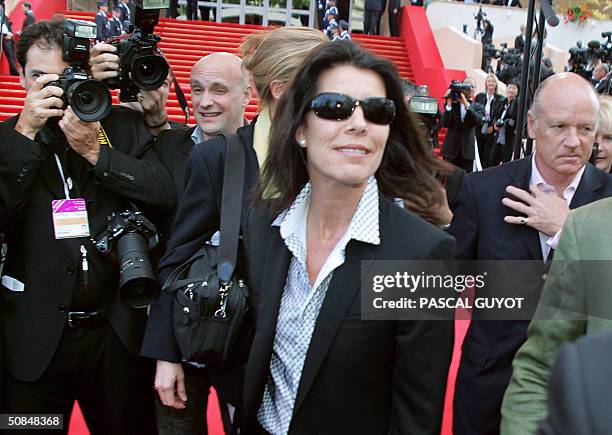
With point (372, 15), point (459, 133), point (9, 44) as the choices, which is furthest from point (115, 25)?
point (459, 133)

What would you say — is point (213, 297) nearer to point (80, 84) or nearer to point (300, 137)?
point (300, 137)

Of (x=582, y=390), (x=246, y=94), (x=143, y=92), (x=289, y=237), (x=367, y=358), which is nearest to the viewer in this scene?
(x=582, y=390)

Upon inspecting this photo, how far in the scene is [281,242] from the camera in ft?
6.69

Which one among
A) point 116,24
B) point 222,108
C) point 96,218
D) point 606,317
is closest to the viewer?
point 606,317

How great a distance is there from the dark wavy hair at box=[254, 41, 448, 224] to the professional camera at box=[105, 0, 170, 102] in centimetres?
98

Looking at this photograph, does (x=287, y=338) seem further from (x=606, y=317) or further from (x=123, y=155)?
(x=123, y=155)

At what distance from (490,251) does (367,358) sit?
3.58 ft

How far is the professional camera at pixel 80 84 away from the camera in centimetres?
258

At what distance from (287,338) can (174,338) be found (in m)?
0.51

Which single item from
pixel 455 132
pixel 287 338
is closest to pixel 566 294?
pixel 287 338

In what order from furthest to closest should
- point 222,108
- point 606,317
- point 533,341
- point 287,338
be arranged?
point 222,108 → point 287,338 → point 533,341 → point 606,317

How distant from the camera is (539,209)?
271 cm

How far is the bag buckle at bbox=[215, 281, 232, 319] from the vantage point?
2084 mm

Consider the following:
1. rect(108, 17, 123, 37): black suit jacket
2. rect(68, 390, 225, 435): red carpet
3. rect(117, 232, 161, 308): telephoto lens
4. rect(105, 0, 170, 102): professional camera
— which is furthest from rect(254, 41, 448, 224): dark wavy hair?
rect(108, 17, 123, 37): black suit jacket
